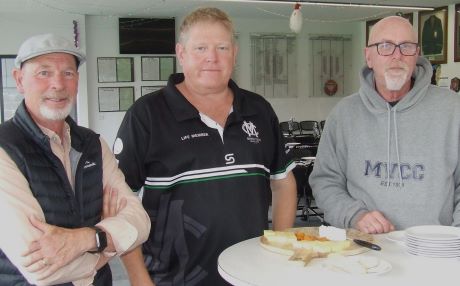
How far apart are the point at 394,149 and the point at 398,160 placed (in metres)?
0.06

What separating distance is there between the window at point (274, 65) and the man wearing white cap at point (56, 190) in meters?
10.0

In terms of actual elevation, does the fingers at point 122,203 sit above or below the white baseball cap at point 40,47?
below

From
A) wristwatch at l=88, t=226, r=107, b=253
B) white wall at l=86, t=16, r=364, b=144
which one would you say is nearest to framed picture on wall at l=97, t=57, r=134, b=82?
white wall at l=86, t=16, r=364, b=144

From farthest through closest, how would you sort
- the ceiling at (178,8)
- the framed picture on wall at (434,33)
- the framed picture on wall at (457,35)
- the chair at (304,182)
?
the framed picture on wall at (434,33)
the framed picture on wall at (457,35)
the ceiling at (178,8)
the chair at (304,182)

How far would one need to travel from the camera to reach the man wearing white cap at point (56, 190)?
5.08 feet

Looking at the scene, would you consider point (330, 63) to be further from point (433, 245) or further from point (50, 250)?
point (50, 250)

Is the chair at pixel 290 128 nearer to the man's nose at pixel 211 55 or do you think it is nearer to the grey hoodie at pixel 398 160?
the grey hoodie at pixel 398 160

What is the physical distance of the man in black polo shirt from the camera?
2111mm

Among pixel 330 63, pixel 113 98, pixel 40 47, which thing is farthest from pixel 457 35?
pixel 40 47

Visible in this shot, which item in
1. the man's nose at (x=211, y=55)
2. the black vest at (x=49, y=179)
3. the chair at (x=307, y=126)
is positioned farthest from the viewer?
the chair at (x=307, y=126)

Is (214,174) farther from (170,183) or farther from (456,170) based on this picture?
(456,170)

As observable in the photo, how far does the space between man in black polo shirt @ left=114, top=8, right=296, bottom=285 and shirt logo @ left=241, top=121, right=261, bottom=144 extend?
16 millimetres

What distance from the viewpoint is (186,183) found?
213 cm

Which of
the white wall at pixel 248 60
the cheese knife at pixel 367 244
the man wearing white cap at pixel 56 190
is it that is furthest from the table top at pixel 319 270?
the white wall at pixel 248 60
